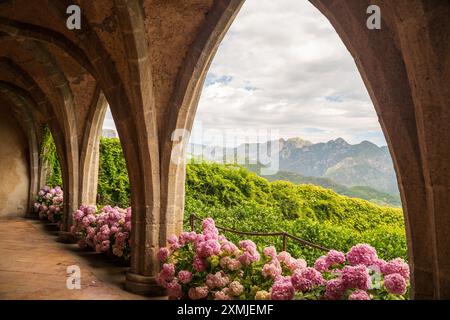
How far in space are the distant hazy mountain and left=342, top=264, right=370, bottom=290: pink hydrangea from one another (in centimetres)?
690

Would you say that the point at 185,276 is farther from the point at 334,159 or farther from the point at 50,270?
the point at 334,159

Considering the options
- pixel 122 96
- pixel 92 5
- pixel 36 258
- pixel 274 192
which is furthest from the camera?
pixel 274 192

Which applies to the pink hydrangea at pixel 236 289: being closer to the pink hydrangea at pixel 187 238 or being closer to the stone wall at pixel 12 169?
the pink hydrangea at pixel 187 238

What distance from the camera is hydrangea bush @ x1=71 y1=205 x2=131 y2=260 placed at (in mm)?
5216

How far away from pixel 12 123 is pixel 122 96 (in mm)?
8080

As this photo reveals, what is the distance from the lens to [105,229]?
18.3 ft

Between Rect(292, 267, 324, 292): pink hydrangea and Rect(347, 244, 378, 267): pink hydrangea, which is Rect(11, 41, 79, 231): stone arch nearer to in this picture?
Rect(292, 267, 324, 292): pink hydrangea

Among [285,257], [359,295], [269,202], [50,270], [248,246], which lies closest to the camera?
[359,295]

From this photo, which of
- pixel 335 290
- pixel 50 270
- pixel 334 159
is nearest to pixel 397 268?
pixel 335 290

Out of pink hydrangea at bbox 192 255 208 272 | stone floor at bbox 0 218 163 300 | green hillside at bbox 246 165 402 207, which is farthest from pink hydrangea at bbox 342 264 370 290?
green hillside at bbox 246 165 402 207

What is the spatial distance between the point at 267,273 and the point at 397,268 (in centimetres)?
101

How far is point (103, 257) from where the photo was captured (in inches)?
229
